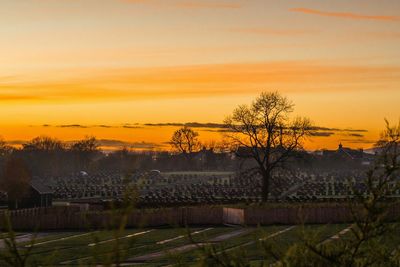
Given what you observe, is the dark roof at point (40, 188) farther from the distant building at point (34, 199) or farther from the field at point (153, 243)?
the field at point (153, 243)

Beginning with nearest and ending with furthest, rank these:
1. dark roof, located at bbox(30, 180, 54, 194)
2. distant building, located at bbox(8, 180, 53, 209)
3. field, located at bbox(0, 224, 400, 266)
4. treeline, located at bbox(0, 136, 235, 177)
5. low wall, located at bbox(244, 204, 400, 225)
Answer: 1. field, located at bbox(0, 224, 400, 266)
2. low wall, located at bbox(244, 204, 400, 225)
3. distant building, located at bbox(8, 180, 53, 209)
4. dark roof, located at bbox(30, 180, 54, 194)
5. treeline, located at bbox(0, 136, 235, 177)

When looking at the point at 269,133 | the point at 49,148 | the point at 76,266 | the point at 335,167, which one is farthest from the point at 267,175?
the point at 335,167

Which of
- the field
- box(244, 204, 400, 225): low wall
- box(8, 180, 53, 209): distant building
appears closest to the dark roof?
box(8, 180, 53, 209): distant building

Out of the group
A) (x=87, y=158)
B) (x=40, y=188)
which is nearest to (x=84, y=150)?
(x=87, y=158)

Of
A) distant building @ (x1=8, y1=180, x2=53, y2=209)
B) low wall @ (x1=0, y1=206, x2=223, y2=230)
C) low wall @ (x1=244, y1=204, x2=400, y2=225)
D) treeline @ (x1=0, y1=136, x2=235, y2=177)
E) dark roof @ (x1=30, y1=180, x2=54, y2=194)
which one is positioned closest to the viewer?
low wall @ (x1=244, y1=204, x2=400, y2=225)

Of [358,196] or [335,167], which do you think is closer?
[358,196]

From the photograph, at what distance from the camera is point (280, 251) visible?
345 inches

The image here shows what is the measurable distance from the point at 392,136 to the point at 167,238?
29028mm

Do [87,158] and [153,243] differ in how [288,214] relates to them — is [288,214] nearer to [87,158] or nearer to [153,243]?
[153,243]

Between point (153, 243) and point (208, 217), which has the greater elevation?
point (208, 217)

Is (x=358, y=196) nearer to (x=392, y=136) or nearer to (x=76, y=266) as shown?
(x=392, y=136)

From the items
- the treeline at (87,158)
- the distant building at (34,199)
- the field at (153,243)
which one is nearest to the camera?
the field at (153,243)

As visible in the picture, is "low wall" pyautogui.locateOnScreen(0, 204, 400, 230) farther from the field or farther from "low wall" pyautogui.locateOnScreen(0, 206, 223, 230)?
the field

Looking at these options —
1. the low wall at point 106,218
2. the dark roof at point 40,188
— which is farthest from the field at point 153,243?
the dark roof at point 40,188
